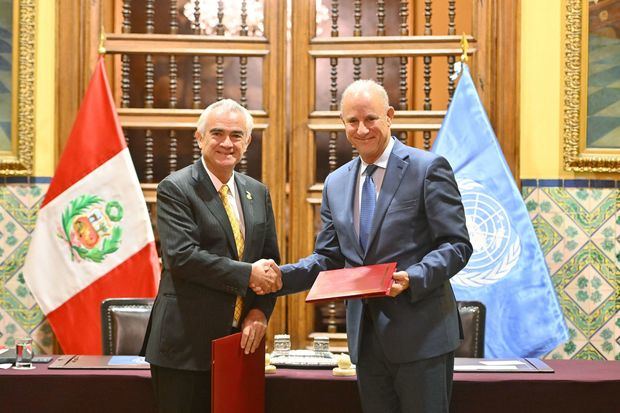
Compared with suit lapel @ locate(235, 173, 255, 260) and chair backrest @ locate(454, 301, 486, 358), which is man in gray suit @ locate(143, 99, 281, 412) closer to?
suit lapel @ locate(235, 173, 255, 260)

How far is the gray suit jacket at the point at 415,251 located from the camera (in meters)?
2.91

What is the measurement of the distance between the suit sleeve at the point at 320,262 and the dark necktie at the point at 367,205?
0.85ft

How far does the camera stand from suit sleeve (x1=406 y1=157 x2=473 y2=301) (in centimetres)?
287

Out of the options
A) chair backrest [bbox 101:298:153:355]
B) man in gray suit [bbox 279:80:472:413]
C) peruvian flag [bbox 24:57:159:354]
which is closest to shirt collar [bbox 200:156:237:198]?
man in gray suit [bbox 279:80:472:413]

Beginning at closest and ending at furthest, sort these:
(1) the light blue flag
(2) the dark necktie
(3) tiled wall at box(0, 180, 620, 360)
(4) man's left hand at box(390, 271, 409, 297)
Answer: (4) man's left hand at box(390, 271, 409, 297) → (2) the dark necktie → (1) the light blue flag → (3) tiled wall at box(0, 180, 620, 360)

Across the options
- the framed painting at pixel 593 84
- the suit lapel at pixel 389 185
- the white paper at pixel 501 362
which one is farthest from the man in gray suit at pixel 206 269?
the framed painting at pixel 593 84

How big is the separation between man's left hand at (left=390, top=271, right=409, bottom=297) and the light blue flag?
2025 mm

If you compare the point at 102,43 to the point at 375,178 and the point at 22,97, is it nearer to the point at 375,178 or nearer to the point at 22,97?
the point at 22,97

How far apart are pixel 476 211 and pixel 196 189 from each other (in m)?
2.14

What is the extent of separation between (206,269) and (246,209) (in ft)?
1.04

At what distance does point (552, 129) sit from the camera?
5234mm

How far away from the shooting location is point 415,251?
3000mm

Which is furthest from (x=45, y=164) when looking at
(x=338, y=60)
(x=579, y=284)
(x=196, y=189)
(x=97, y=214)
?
(x=579, y=284)

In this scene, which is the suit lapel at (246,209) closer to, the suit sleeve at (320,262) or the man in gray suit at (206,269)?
the man in gray suit at (206,269)
